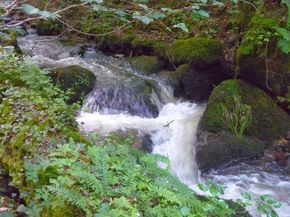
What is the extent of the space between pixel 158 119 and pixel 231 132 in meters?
1.57

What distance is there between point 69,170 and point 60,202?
29cm

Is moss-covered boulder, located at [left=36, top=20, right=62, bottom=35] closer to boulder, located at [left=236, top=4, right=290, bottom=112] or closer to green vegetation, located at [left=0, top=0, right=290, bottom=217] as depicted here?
green vegetation, located at [left=0, top=0, right=290, bottom=217]

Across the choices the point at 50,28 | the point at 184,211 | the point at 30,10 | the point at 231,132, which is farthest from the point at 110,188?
the point at 50,28

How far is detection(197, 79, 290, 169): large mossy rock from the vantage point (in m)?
6.14

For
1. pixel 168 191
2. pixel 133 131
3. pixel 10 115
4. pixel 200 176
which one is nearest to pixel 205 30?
pixel 133 131

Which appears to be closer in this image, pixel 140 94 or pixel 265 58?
pixel 265 58

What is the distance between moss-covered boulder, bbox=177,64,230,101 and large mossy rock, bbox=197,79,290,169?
1188 mm

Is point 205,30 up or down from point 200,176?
up

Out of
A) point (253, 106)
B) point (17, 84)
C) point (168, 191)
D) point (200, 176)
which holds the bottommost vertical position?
point (200, 176)

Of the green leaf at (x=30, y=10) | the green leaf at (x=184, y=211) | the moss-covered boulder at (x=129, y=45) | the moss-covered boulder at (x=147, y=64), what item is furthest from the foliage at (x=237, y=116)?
the green leaf at (x=30, y=10)

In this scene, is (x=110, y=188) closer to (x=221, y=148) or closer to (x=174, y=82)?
(x=221, y=148)

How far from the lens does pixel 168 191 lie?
256 centimetres

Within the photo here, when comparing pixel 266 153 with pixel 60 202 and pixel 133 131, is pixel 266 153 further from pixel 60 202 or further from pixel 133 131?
pixel 60 202

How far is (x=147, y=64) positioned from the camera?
9.52 meters
